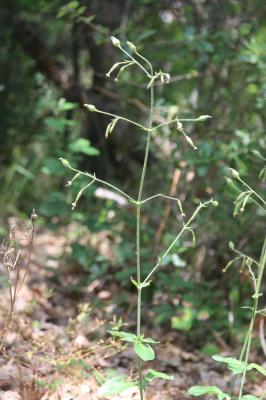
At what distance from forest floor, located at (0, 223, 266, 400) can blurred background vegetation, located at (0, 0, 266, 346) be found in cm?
13

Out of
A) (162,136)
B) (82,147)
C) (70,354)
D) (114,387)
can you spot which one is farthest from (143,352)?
(162,136)

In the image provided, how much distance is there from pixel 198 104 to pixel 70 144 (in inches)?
35.5

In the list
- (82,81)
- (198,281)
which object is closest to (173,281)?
(198,281)

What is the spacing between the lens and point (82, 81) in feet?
15.0

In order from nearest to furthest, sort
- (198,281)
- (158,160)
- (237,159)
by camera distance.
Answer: (237,159), (198,281), (158,160)

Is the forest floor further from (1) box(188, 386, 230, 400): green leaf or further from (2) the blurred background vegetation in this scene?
(1) box(188, 386, 230, 400): green leaf

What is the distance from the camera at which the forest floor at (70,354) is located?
2152 millimetres

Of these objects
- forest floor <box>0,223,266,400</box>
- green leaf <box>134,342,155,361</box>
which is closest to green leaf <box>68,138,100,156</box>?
forest floor <box>0,223,266,400</box>

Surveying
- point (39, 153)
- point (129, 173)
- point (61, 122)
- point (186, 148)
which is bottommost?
point (39, 153)

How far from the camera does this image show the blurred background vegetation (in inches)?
122

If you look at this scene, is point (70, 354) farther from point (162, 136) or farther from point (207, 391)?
point (162, 136)

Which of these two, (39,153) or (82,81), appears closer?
(82,81)

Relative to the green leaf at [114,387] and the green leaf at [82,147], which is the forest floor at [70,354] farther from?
the green leaf at [82,147]

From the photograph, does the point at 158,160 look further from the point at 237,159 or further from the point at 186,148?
the point at 237,159
